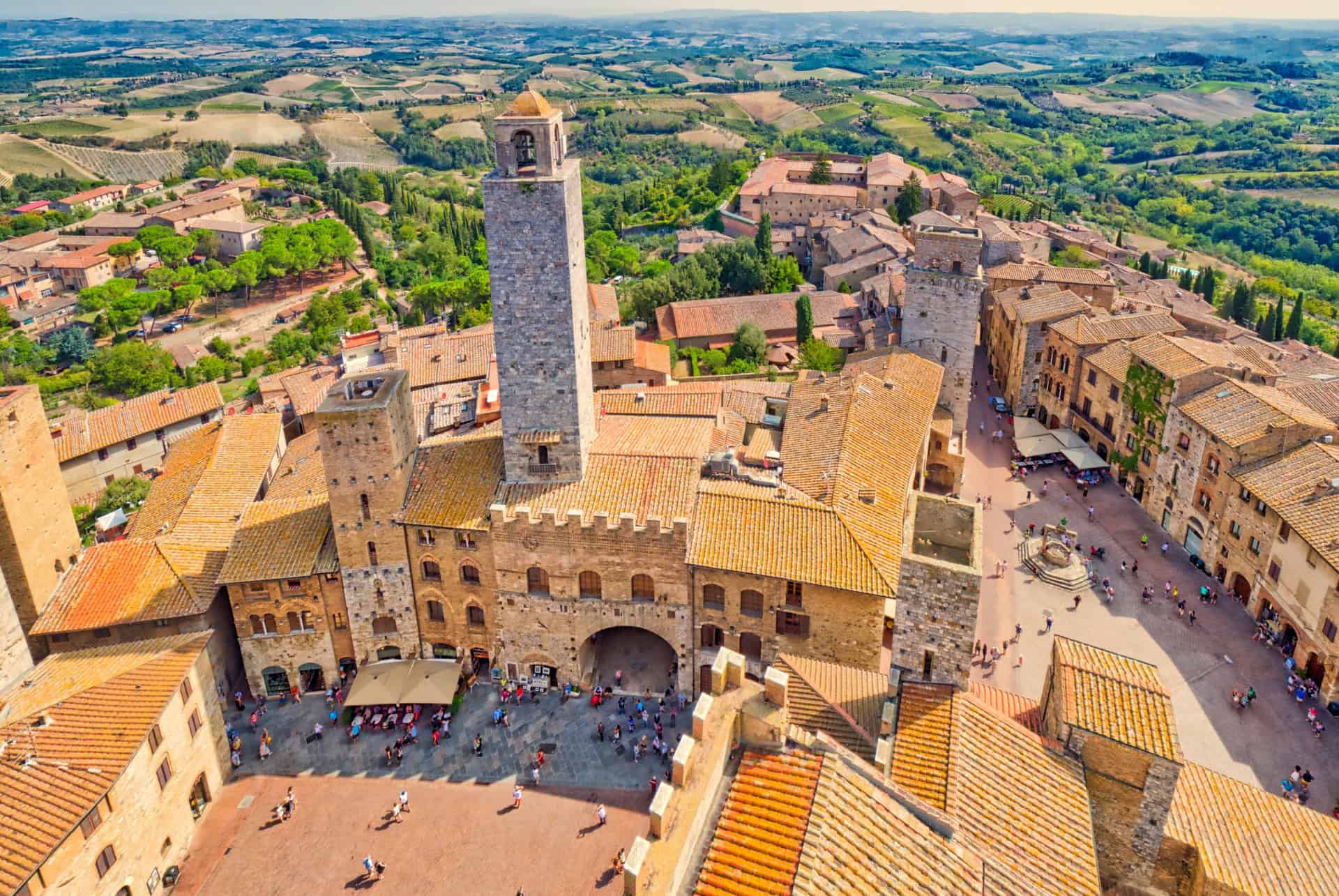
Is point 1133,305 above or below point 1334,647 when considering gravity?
above

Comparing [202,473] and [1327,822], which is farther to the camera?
[202,473]

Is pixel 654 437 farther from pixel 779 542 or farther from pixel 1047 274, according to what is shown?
pixel 1047 274

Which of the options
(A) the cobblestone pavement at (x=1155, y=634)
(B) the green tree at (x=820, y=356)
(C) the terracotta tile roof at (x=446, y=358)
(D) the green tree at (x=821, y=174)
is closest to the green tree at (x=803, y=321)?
(B) the green tree at (x=820, y=356)

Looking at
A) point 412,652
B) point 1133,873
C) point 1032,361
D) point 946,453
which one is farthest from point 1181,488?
point 412,652

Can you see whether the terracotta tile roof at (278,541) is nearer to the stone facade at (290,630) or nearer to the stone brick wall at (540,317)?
the stone facade at (290,630)

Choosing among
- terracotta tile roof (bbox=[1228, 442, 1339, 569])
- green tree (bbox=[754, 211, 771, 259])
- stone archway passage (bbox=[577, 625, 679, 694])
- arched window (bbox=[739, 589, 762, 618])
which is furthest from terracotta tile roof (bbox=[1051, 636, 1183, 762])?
green tree (bbox=[754, 211, 771, 259])

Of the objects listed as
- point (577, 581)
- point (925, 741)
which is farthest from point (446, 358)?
point (925, 741)

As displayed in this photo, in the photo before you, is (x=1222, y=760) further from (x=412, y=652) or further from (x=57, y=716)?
(x=57, y=716)
